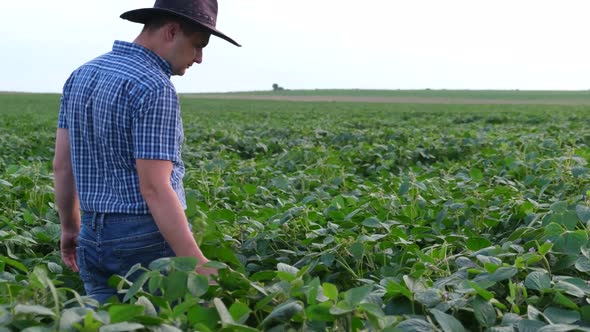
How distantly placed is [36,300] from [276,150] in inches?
324

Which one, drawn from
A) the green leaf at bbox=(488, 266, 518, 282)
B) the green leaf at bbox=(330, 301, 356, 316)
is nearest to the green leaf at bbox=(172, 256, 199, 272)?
the green leaf at bbox=(330, 301, 356, 316)

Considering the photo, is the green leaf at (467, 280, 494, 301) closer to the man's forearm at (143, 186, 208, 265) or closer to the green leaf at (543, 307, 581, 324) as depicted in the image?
the green leaf at (543, 307, 581, 324)

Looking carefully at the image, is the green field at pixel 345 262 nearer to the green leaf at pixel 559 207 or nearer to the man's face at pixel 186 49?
the green leaf at pixel 559 207

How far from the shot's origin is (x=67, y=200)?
117 inches

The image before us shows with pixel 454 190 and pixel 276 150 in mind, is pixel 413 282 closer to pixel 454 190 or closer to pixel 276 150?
pixel 454 190

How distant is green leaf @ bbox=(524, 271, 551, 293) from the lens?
214 cm

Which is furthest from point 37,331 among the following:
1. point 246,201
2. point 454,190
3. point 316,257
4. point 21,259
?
point 454,190

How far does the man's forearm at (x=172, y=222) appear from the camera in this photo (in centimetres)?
234

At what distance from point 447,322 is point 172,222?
0.98 meters

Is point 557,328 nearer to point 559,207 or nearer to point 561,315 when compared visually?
point 561,315

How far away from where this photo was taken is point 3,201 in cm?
448

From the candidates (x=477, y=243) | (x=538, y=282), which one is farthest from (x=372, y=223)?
(x=538, y=282)

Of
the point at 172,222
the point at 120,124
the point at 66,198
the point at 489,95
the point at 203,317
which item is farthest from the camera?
the point at 489,95

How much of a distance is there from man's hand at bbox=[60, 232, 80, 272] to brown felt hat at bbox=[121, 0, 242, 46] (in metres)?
1.05
